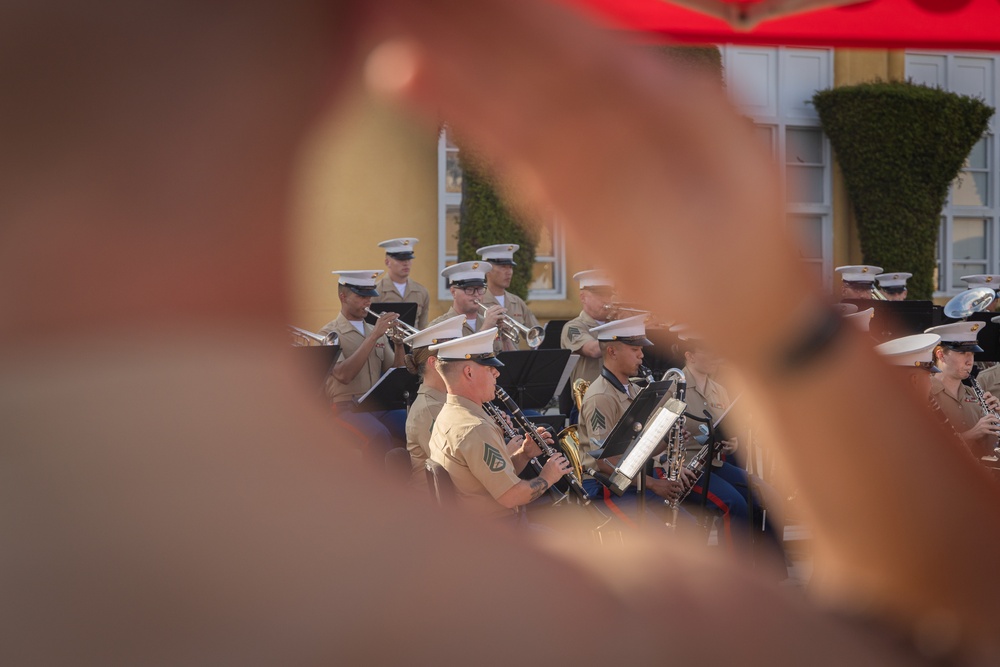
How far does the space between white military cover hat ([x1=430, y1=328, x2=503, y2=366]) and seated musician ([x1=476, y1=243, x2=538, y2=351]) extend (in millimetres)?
2959

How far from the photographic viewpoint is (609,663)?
1.20 ft

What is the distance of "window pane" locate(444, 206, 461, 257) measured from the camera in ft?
42.9

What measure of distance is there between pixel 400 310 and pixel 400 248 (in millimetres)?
1234

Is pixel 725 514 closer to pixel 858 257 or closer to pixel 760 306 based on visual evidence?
pixel 760 306

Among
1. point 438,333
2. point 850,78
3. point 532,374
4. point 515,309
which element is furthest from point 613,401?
point 850,78

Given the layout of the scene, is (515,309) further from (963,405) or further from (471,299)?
(963,405)

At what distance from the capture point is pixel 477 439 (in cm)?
557

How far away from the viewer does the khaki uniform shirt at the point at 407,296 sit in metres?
9.60

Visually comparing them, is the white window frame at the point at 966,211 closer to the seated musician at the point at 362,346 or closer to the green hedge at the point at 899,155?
the green hedge at the point at 899,155

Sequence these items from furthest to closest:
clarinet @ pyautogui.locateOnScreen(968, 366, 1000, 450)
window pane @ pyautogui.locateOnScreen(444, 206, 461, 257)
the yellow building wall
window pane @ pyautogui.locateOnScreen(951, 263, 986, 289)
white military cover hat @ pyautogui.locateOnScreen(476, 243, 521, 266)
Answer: window pane @ pyautogui.locateOnScreen(951, 263, 986, 289) → the yellow building wall → window pane @ pyautogui.locateOnScreen(444, 206, 461, 257) → white military cover hat @ pyautogui.locateOnScreen(476, 243, 521, 266) → clarinet @ pyautogui.locateOnScreen(968, 366, 1000, 450)

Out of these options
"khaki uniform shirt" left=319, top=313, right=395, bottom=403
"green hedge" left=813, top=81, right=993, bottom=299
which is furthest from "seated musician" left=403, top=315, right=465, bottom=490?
→ "green hedge" left=813, top=81, right=993, bottom=299

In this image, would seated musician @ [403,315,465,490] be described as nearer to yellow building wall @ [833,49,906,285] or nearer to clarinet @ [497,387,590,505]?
clarinet @ [497,387,590,505]

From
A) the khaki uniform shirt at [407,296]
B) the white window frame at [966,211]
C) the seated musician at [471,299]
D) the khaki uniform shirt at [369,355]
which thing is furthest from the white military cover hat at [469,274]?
the white window frame at [966,211]

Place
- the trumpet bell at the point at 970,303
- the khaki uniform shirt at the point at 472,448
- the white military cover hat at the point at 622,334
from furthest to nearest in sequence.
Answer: the trumpet bell at the point at 970,303 → the white military cover hat at the point at 622,334 → the khaki uniform shirt at the point at 472,448
